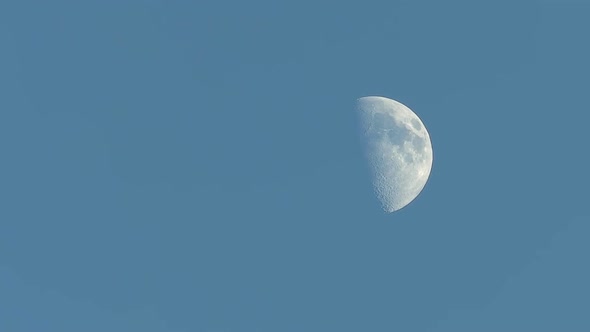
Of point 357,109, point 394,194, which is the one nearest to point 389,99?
point 357,109

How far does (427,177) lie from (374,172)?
16.0 ft

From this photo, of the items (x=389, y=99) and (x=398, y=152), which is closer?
(x=398, y=152)

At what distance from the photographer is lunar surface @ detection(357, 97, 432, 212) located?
62.3 meters

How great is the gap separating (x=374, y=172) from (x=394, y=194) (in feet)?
6.79

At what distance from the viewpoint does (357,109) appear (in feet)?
214

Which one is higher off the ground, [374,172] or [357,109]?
[357,109]

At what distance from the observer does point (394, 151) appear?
6222 cm

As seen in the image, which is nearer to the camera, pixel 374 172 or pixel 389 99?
pixel 374 172

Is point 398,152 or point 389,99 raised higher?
point 389,99

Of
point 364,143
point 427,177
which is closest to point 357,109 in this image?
point 364,143

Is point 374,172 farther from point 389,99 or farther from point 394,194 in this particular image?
point 389,99

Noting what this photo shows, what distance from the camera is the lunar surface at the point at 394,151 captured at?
6228 centimetres

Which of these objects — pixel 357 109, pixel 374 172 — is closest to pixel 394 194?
pixel 374 172

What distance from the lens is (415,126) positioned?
64.6 metres
